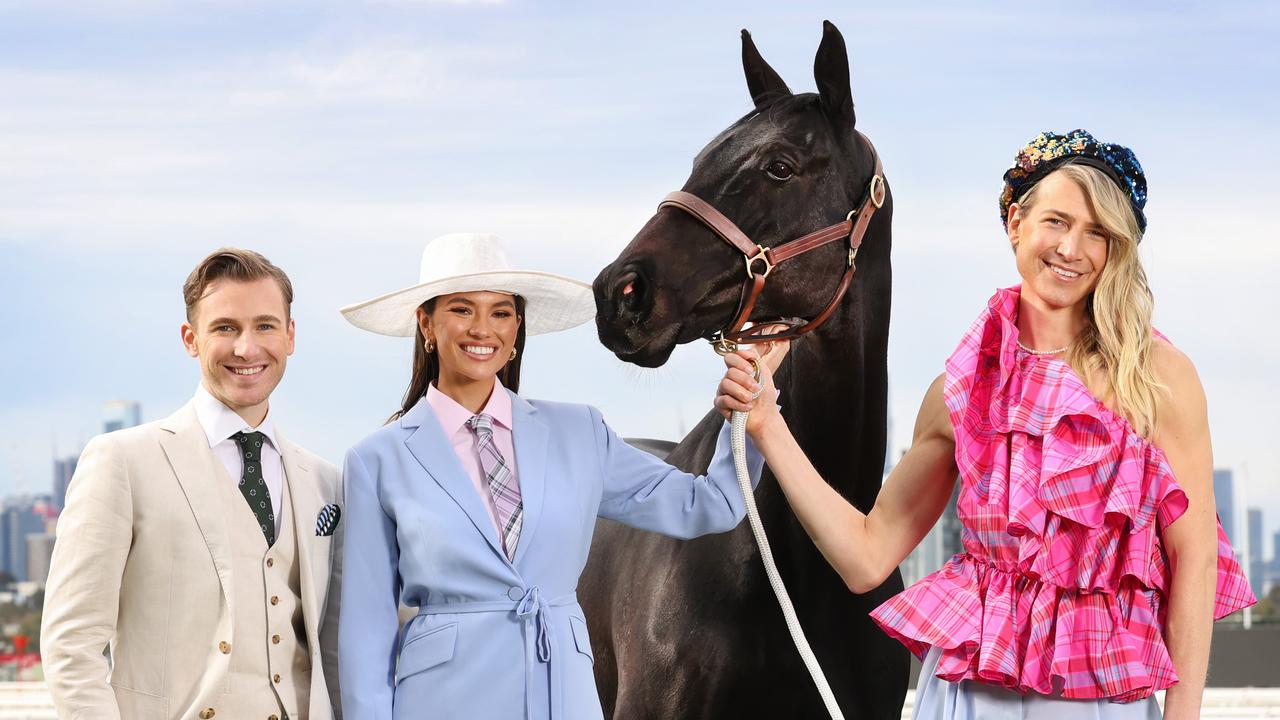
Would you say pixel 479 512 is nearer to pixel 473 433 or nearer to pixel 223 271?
pixel 473 433

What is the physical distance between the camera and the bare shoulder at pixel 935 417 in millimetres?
2068

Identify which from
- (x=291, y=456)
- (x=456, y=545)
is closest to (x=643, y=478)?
(x=456, y=545)

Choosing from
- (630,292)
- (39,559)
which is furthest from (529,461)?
(39,559)

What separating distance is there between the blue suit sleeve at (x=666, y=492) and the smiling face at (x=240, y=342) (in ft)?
1.87

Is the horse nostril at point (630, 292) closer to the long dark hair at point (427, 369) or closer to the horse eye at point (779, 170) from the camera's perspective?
the long dark hair at point (427, 369)

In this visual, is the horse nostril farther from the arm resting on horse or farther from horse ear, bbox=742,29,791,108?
horse ear, bbox=742,29,791,108

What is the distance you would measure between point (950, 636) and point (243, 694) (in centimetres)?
108

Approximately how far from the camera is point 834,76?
7.82ft

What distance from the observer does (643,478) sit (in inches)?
88.1

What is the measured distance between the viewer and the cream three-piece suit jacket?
186cm

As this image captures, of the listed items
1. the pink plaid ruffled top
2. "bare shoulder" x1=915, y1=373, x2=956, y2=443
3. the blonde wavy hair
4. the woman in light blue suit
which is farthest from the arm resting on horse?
the blonde wavy hair

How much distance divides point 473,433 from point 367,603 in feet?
1.11

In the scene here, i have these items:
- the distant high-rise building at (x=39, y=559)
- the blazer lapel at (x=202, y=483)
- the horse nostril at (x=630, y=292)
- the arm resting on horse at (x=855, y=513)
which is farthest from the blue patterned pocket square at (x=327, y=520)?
the distant high-rise building at (x=39, y=559)

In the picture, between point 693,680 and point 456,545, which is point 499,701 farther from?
point 693,680
